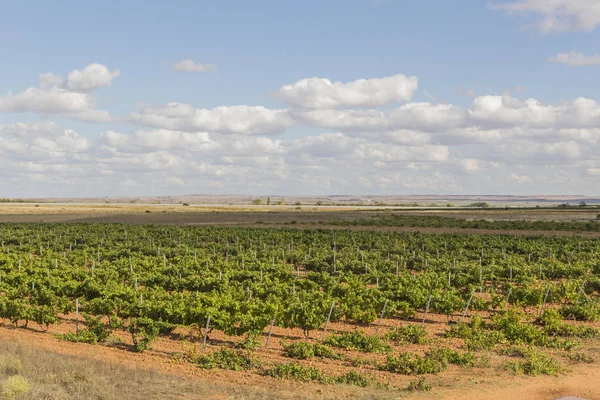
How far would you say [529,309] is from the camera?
26047 millimetres

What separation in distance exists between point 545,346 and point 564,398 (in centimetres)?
497

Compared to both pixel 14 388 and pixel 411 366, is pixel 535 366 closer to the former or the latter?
pixel 411 366

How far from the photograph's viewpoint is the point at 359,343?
18641 millimetres

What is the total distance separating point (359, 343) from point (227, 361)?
4296mm

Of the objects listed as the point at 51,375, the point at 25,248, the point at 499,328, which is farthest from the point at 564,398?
the point at 25,248

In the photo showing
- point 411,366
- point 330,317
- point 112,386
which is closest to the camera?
point 112,386

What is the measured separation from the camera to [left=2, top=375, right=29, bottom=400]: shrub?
40.5 feet

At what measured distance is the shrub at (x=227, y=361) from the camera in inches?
645

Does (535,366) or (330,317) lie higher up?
(330,317)

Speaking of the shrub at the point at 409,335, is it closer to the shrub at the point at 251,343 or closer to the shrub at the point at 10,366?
the shrub at the point at 251,343

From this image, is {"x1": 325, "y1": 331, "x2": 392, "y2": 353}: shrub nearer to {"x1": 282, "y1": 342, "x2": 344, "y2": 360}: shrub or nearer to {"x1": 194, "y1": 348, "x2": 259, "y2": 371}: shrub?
{"x1": 282, "y1": 342, "x2": 344, "y2": 360}: shrub

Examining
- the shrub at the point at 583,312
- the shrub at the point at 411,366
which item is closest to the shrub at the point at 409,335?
the shrub at the point at 411,366

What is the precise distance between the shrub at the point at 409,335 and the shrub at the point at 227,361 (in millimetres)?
5322

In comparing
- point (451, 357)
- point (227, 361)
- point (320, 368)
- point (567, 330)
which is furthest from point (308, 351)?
point (567, 330)
